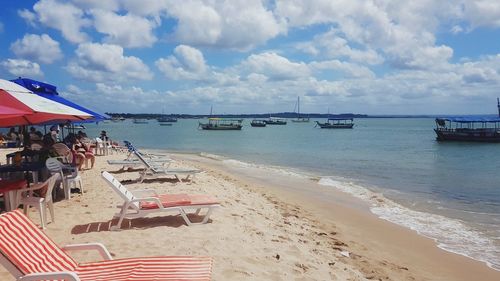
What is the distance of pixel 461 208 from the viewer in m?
13.0

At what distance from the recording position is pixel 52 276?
3.29 meters

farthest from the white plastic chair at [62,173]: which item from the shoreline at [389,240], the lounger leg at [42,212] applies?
Answer: the shoreline at [389,240]

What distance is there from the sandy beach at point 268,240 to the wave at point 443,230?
0.35m

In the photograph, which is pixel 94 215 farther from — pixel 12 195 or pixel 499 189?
pixel 499 189

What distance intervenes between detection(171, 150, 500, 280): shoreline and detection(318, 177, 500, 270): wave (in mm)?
210

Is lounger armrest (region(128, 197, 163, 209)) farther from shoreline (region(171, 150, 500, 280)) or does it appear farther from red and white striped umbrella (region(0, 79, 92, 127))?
shoreline (region(171, 150, 500, 280))

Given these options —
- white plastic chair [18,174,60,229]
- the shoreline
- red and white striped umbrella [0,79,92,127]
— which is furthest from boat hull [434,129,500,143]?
white plastic chair [18,174,60,229]

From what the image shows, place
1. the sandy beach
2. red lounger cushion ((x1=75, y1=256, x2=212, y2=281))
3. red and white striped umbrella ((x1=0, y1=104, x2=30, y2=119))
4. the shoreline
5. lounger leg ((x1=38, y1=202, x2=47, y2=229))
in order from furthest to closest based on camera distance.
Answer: the shoreline, lounger leg ((x1=38, y1=202, x2=47, y2=229)), red and white striped umbrella ((x1=0, y1=104, x2=30, y2=119)), the sandy beach, red lounger cushion ((x1=75, y1=256, x2=212, y2=281))

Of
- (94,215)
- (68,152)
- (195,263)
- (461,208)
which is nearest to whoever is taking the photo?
(195,263)

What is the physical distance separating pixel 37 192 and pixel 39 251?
3517 mm

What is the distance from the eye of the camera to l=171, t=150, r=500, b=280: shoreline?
23.6ft

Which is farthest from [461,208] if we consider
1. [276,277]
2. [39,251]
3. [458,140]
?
[458,140]

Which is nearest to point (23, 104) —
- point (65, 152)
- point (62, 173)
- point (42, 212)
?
point (42, 212)

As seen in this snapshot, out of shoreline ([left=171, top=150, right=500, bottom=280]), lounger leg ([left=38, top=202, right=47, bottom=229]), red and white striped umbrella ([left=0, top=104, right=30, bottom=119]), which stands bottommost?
shoreline ([left=171, top=150, right=500, bottom=280])
